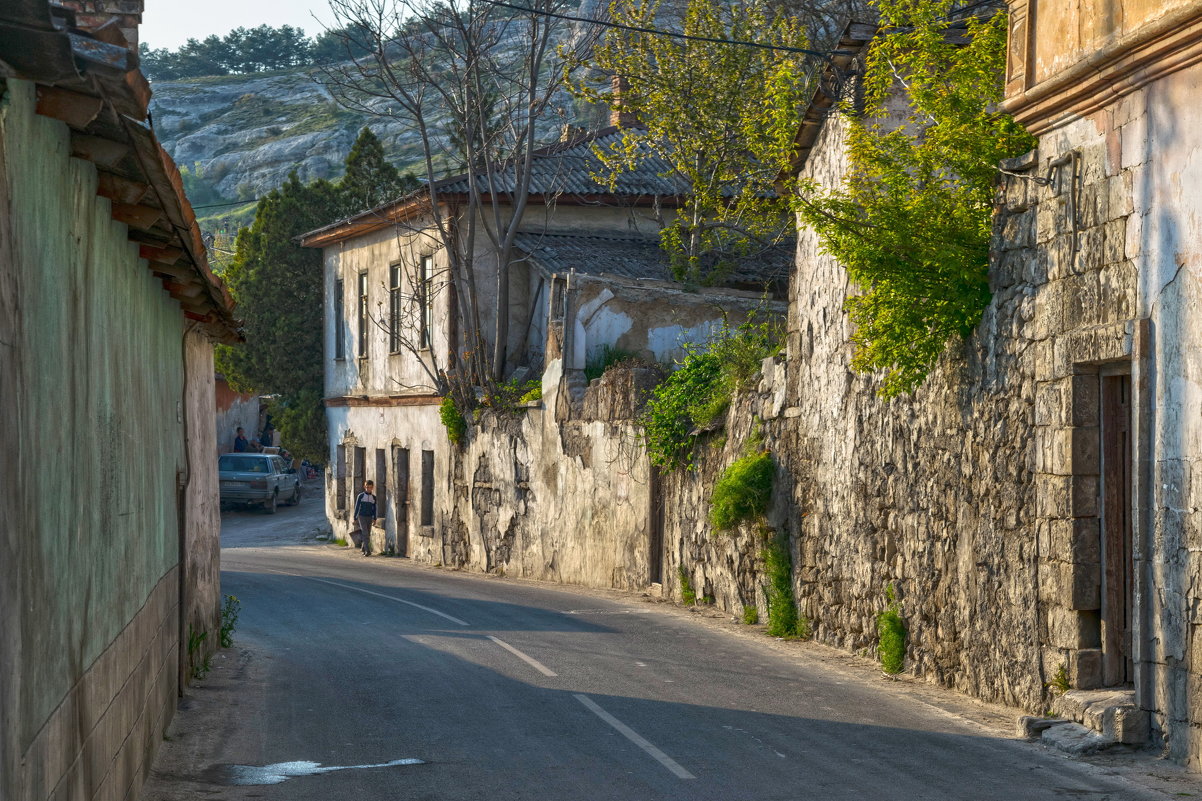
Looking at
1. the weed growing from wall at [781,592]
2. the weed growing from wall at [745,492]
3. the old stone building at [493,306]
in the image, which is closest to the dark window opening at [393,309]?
the old stone building at [493,306]

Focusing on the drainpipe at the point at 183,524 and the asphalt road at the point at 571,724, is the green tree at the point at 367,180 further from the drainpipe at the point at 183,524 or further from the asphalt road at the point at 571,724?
the drainpipe at the point at 183,524

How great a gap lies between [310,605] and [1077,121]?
1246cm

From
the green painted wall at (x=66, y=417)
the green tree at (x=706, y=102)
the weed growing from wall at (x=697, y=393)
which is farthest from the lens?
the green tree at (x=706, y=102)

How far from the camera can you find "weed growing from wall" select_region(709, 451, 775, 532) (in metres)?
16.2

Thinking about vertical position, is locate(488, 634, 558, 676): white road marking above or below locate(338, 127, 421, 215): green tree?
below

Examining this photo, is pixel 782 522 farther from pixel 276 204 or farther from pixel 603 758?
pixel 276 204

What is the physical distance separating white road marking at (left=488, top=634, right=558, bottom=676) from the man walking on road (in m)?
17.9

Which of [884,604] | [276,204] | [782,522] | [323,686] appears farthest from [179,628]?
[276,204]

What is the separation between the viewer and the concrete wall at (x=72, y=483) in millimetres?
4266

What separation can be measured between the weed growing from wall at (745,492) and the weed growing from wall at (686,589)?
2593mm

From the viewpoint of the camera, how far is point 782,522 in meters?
16.0

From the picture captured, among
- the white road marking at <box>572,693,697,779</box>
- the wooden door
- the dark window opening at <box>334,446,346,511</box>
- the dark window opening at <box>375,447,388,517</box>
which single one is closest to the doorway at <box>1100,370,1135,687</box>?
the white road marking at <box>572,693,697,779</box>

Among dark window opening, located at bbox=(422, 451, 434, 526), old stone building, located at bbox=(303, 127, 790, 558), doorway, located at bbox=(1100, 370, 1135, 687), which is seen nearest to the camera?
doorway, located at bbox=(1100, 370, 1135, 687)

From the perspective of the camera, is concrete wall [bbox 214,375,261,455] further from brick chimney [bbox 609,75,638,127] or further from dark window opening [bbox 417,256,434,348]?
brick chimney [bbox 609,75,638,127]
